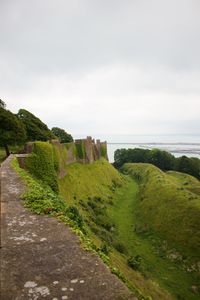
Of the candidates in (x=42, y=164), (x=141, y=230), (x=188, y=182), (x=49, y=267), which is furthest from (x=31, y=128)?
(x=49, y=267)

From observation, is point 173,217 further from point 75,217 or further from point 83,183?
point 75,217

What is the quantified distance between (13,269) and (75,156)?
144 feet

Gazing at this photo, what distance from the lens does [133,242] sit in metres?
30.0

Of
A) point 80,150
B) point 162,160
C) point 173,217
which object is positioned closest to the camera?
point 173,217

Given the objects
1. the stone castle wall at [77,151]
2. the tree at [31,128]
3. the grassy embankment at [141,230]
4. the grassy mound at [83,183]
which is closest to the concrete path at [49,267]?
the grassy embankment at [141,230]

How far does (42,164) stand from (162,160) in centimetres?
9069

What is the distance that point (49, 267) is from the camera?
6.69 metres

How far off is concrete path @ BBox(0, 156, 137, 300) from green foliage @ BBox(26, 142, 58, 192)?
1364 cm

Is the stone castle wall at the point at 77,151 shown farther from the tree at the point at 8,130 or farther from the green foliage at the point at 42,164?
the green foliage at the point at 42,164

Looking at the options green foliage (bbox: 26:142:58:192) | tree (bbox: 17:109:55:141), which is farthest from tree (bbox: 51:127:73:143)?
green foliage (bbox: 26:142:58:192)

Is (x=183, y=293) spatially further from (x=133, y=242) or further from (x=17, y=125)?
(x=17, y=125)

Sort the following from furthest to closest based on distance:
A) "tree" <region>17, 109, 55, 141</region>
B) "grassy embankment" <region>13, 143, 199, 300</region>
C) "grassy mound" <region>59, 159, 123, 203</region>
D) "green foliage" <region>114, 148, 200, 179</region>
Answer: "green foliage" <region>114, 148, 200, 179</region> < "tree" <region>17, 109, 55, 141</region> < "grassy mound" <region>59, 159, 123, 203</region> < "grassy embankment" <region>13, 143, 199, 300</region>

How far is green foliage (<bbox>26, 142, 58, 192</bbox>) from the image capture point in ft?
74.8

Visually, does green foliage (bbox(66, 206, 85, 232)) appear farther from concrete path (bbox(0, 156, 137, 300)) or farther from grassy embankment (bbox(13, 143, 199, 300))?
concrete path (bbox(0, 156, 137, 300))
